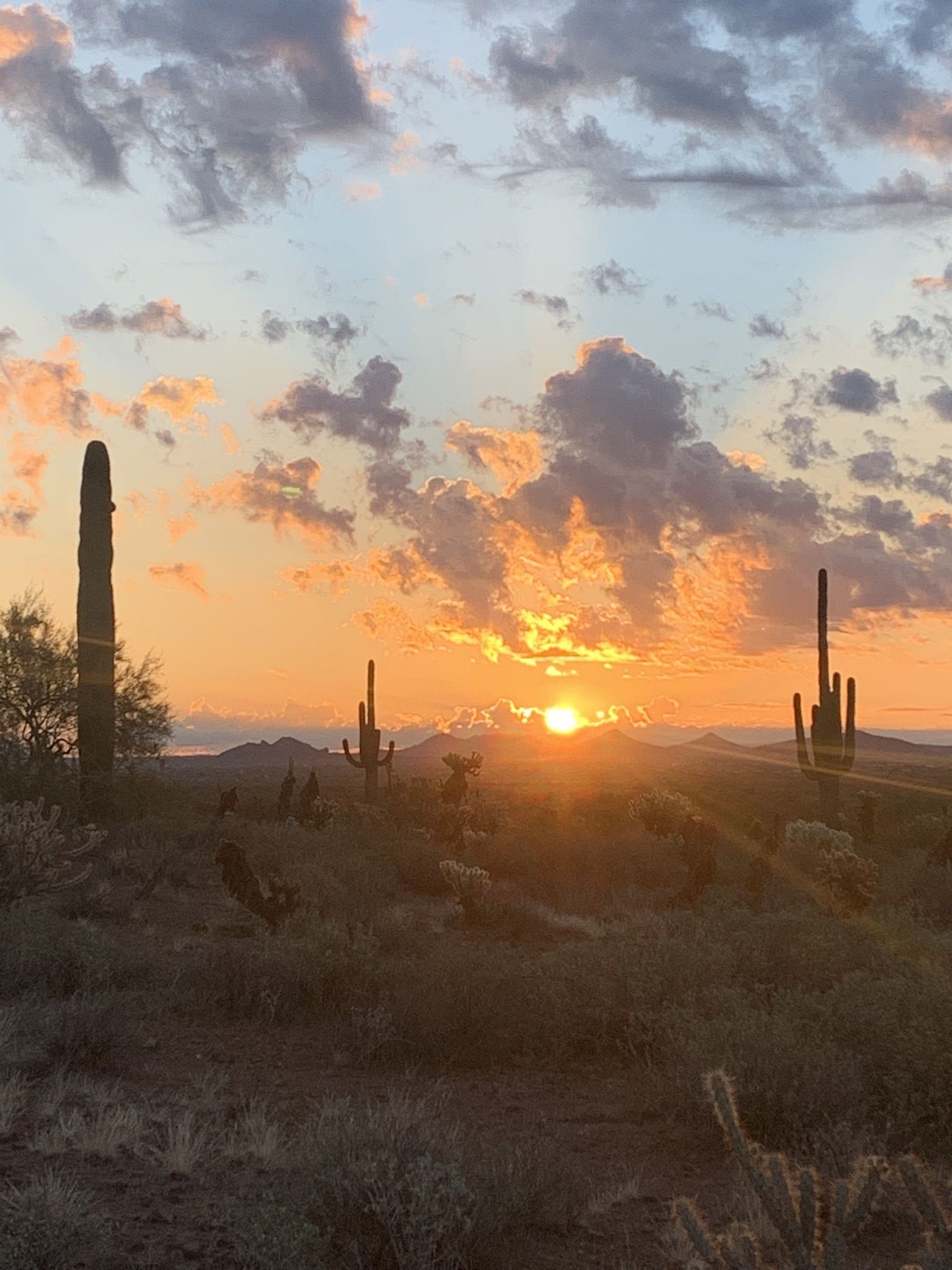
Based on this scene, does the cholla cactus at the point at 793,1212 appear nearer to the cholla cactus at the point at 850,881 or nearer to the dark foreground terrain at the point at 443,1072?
the dark foreground terrain at the point at 443,1072

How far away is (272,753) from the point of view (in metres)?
175

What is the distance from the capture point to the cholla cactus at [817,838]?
21.3m

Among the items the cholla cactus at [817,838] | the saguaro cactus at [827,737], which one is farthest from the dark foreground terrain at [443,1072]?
the saguaro cactus at [827,737]

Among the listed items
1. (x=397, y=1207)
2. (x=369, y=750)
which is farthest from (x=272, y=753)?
(x=397, y=1207)

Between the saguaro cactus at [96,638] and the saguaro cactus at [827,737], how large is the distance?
58.2ft

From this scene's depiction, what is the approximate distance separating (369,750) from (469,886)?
793 inches

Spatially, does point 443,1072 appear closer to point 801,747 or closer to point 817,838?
point 817,838

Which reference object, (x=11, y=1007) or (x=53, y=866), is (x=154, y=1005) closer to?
(x=11, y=1007)

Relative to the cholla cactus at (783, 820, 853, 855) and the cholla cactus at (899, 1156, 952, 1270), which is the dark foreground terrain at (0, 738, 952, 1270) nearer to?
the cholla cactus at (899, 1156, 952, 1270)

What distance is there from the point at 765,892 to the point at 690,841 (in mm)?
2228

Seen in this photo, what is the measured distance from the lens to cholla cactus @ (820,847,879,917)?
17547 millimetres

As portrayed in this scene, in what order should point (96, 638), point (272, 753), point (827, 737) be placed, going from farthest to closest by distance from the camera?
point (272, 753), point (827, 737), point (96, 638)

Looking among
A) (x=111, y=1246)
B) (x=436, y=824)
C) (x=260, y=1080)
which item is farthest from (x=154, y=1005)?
(x=436, y=824)

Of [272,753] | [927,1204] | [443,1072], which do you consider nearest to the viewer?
[927,1204]
